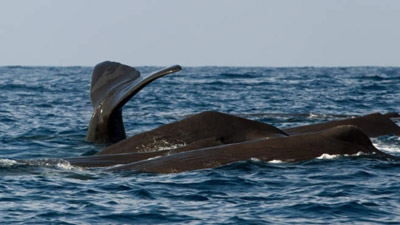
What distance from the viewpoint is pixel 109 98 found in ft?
57.1

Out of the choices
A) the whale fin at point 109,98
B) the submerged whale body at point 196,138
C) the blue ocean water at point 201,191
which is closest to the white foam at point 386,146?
the blue ocean water at point 201,191

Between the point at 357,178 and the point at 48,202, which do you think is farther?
the point at 357,178

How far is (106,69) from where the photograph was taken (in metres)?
18.3

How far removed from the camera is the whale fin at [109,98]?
17.2 metres

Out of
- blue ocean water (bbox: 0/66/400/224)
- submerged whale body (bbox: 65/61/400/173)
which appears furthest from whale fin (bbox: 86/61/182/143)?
blue ocean water (bbox: 0/66/400/224)

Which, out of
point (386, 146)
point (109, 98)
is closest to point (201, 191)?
point (109, 98)

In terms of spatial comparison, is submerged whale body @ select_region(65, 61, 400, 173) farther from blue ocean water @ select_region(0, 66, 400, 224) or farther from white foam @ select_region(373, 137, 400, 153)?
white foam @ select_region(373, 137, 400, 153)

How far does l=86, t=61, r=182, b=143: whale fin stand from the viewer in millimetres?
17245

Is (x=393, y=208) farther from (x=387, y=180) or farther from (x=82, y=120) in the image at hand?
(x=82, y=120)

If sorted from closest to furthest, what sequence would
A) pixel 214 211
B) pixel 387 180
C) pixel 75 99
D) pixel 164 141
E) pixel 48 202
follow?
pixel 214 211 < pixel 48 202 < pixel 387 180 < pixel 164 141 < pixel 75 99

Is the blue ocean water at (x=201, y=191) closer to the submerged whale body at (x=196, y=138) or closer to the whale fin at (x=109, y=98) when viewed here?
the submerged whale body at (x=196, y=138)

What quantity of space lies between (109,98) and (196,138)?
86.9 inches

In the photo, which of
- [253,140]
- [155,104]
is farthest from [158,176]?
[155,104]

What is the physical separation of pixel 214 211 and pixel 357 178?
2818 millimetres
